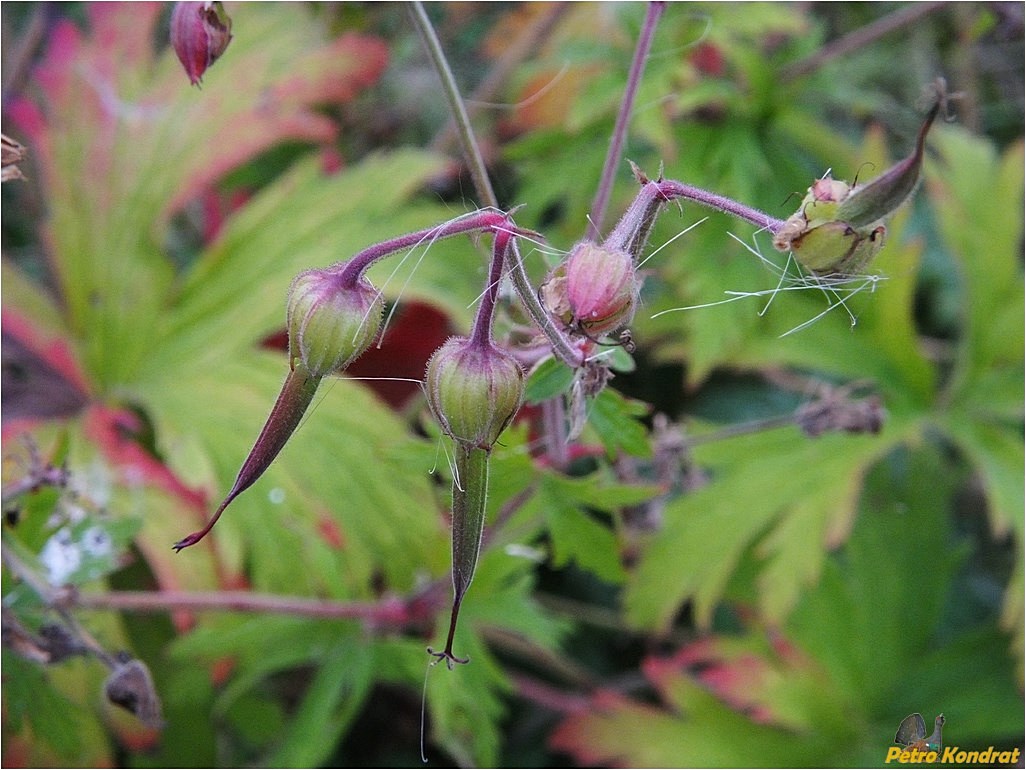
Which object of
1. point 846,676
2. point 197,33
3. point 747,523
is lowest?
point 846,676

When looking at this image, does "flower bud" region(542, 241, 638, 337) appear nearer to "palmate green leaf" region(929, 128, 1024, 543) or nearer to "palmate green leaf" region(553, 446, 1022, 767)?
"palmate green leaf" region(553, 446, 1022, 767)

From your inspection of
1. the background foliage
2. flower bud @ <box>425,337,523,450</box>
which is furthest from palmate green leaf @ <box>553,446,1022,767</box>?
flower bud @ <box>425,337,523,450</box>

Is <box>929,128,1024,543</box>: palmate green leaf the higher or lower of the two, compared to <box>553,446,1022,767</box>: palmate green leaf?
higher

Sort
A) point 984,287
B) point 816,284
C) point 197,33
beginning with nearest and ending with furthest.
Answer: point 816,284
point 197,33
point 984,287

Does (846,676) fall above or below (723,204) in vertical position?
below

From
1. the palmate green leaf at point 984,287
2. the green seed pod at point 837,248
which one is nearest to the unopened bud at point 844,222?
the green seed pod at point 837,248

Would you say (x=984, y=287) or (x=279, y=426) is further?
(x=984, y=287)

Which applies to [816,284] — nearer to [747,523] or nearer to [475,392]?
[475,392]

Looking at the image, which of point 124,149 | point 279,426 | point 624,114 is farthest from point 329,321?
point 124,149
